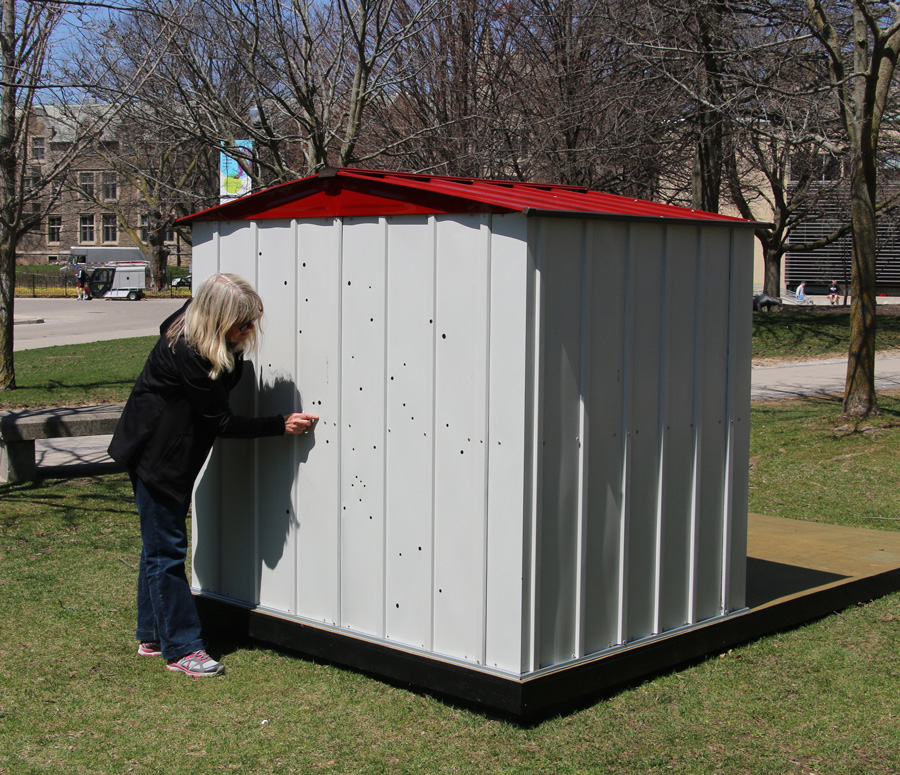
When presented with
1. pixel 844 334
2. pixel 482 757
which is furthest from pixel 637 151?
pixel 482 757

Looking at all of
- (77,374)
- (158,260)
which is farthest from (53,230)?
(77,374)

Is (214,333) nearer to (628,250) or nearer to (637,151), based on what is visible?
(628,250)

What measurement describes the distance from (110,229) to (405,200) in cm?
7738

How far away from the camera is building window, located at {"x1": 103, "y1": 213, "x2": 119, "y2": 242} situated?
249 feet

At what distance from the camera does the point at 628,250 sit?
4.11 m

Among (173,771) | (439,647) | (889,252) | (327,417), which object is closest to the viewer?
(173,771)

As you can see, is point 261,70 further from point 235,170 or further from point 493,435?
point 493,435

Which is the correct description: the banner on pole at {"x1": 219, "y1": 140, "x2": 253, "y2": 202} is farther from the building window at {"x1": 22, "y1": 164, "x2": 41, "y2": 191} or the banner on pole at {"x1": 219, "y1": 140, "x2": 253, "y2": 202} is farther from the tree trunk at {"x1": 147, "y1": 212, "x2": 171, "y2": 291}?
the tree trunk at {"x1": 147, "y1": 212, "x2": 171, "y2": 291}

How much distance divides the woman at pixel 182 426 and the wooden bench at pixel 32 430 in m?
3.68

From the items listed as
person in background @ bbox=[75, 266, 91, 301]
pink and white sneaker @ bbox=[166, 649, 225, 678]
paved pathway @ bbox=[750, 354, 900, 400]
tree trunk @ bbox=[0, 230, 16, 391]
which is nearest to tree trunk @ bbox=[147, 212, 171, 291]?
person in background @ bbox=[75, 266, 91, 301]

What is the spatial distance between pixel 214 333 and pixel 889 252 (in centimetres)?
4920

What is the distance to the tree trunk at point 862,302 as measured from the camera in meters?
11.3

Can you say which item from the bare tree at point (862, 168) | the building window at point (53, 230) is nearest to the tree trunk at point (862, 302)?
the bare tree at point (862, 168)

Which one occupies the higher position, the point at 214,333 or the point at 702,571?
the point at 214,333
